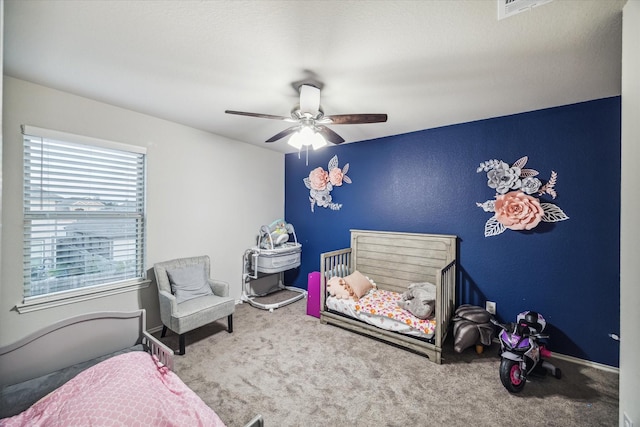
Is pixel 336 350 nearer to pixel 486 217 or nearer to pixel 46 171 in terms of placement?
pixel 486 217

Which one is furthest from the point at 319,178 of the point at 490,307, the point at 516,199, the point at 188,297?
the point at 490,307

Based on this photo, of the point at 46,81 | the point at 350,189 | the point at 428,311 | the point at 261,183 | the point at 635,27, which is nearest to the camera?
the point at 635,27

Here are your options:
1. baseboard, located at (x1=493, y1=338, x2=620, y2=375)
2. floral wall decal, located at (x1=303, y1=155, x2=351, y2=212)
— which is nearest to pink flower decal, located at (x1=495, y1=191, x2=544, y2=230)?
baseboard, located at (x1=493, y1=338, x2=620, y2=375)

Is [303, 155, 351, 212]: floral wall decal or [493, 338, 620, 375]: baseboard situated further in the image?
[303, 155, 351, 212]: floral wall decal

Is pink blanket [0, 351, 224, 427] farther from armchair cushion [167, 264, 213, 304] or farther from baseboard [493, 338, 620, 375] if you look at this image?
baseboard [493, 338, 620, 375]

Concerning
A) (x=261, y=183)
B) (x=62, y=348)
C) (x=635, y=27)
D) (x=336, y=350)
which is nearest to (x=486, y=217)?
(x=635, y=27)

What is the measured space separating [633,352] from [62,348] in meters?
3.28

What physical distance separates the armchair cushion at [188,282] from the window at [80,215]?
1.23 ft

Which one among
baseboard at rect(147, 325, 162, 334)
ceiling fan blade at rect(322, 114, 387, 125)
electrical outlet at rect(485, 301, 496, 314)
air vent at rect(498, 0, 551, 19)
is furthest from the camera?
baseboard at rect(147, 325, 162, 334)

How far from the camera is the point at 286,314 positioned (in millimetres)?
3516

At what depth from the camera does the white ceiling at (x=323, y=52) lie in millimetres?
1401

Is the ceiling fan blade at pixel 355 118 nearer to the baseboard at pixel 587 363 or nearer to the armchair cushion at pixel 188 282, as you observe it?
the armchair cushion at pixel 188 282

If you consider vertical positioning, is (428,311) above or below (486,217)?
below

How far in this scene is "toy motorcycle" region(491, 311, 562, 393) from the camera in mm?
2064
